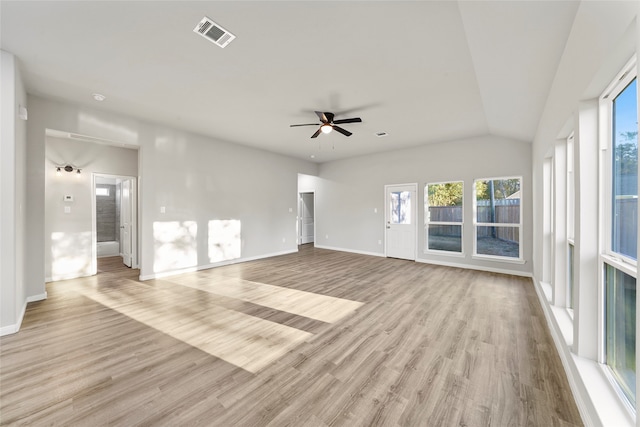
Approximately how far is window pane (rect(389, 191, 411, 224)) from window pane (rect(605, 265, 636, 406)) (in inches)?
193

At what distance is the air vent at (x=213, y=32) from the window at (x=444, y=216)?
536 cm

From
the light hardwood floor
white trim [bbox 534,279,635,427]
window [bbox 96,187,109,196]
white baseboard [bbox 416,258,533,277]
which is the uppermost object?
window [bbox 96,187,109,196]

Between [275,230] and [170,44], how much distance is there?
5.23 m

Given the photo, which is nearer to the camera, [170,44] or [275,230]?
[170,44]

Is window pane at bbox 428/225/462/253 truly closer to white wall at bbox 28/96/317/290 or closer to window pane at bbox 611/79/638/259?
white wall at bbox 28/96/317/290

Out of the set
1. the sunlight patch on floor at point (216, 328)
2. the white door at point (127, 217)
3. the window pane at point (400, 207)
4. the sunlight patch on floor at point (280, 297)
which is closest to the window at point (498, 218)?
the window pane at point (400, 207)

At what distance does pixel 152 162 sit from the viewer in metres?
4.78

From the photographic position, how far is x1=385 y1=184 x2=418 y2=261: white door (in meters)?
6.47

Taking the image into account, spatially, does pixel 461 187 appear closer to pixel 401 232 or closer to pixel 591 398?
pixel 401 232

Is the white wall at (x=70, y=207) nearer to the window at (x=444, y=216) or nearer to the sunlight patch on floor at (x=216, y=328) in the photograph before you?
the sunlight patch on floor at (x=216, y=328)

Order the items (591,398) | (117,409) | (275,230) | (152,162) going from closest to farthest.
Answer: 1. (591,398)
2. (117,409)
3. (152,162)
4. (275,230)

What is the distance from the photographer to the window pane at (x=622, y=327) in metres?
1.42

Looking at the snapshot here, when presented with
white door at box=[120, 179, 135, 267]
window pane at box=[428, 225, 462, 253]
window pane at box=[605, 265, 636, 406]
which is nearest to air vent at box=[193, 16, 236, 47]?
window pane at box=[605, 265, 636, 406]

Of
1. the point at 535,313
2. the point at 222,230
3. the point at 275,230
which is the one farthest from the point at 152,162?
the point at 535,313
